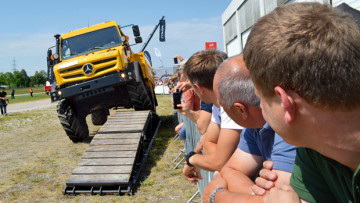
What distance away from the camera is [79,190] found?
6238mm

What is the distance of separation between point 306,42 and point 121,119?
822 centimetres

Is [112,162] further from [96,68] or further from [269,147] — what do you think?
[269,147]

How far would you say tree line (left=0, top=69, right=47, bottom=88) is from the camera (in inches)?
5817

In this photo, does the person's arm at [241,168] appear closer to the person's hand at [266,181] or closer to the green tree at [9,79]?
the person's hand at [266,181]

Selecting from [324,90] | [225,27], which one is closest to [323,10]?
[324,90]

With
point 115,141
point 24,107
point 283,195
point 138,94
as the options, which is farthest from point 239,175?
point 24,107

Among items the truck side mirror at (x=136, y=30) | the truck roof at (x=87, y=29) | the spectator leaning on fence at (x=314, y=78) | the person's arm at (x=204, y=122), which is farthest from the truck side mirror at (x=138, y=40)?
the spectator leaning on fence at (x=314, y=78)

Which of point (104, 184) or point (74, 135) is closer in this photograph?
point (104, 184)

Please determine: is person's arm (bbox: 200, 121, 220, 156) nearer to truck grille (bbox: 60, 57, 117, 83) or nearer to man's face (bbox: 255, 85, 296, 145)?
man's face (bbox: 255, 85, 296, 145)

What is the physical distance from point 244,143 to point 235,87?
49cm

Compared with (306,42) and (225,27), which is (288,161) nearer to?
(306,42)

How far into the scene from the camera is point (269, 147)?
213 centimetres

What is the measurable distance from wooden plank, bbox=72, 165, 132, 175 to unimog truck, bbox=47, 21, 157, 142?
329cm

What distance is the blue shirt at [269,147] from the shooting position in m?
1.82
